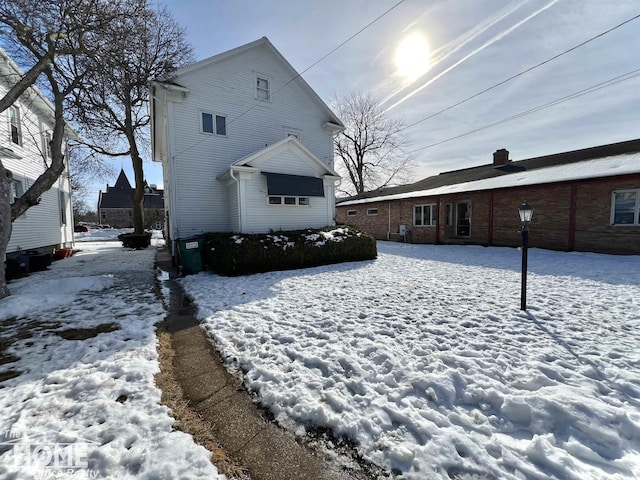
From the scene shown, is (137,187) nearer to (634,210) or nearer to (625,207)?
(625,207)

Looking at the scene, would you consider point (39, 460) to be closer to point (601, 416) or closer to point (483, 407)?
point (483, 407)

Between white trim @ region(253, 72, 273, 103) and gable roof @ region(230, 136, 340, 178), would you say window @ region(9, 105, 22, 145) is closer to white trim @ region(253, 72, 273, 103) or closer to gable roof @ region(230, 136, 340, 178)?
gable roof @ region(230, 136, 340, 178)

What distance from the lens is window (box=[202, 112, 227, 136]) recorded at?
1142cm

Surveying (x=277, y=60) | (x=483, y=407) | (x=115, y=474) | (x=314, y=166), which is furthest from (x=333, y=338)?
(x=277, y=60)

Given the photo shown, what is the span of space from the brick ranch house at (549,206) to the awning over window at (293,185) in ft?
25.3

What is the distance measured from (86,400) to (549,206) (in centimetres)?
1554

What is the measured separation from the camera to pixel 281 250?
8.88 m

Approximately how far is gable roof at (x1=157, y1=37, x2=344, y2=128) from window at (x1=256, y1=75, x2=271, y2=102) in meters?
1.19

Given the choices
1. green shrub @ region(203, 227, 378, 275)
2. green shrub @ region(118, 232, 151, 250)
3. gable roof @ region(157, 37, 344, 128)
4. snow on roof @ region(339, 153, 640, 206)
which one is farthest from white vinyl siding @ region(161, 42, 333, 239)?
snow on roof @ region(339, 153, 640, 206)

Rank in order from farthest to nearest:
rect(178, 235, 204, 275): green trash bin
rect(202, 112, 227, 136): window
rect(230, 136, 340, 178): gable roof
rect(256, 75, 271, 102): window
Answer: rect(256, 75, 271, 102): window, rect(202, 112, 227, 136): window, rect(230, 136, 340, 178): gable roof, rect(178, 235, 204, 275): green trash bin

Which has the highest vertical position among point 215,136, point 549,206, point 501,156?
point 501,156

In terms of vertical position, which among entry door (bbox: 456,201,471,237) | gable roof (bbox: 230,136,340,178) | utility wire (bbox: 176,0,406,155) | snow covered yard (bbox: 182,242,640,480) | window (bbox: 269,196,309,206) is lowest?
snow covered yard (bbox: 182,242,640,480)

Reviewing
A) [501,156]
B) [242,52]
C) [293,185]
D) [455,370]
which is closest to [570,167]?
[501,156]

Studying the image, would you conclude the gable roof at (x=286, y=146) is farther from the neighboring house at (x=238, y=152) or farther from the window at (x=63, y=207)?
the window at (x=63, y=207)
